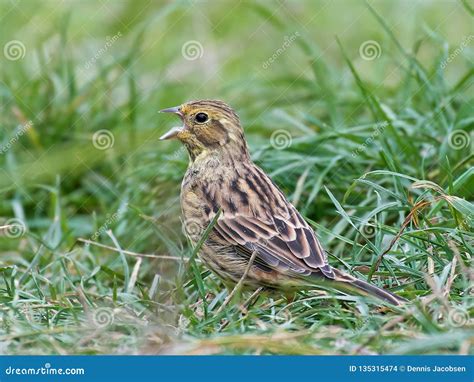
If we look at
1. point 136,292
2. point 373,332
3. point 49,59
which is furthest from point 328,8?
point 373,332

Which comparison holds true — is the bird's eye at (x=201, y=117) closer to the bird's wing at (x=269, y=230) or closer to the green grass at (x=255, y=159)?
the bird's wing at (x=269, y=230)

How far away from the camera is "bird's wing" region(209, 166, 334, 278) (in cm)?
574

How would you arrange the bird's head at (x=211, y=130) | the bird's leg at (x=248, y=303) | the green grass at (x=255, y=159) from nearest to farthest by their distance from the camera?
the green grass at (x=255, y=159) < the bird's leg at (x=248, y=303) < the bird's head at (x=211, y=130)

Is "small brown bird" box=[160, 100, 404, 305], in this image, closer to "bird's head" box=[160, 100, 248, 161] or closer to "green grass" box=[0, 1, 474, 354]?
"bird's head" box=[160, 100, 248, 161]

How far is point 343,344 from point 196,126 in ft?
7.65

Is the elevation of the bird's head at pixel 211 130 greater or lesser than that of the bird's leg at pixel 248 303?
greater

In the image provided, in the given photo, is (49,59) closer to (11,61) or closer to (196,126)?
(11,61)

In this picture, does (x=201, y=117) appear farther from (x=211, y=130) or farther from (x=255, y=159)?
(x=255, y=159)

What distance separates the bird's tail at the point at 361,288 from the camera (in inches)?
209

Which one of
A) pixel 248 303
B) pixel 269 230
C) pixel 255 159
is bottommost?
pixel 248 303

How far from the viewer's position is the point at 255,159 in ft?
25.2

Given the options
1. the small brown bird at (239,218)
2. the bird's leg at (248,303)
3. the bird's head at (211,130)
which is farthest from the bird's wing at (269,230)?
the bird's head at (211,130)

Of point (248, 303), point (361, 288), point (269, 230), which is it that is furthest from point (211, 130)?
point (361, 288)

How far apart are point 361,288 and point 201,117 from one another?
1939 mm
